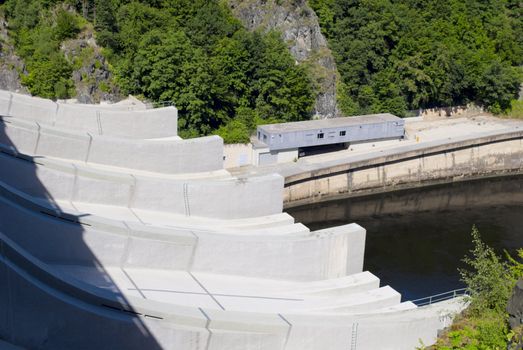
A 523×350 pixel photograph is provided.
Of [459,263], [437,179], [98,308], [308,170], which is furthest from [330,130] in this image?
[98,308]

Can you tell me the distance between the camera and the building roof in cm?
4512

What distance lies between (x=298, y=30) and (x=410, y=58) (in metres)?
7.89

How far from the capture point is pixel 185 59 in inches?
1720

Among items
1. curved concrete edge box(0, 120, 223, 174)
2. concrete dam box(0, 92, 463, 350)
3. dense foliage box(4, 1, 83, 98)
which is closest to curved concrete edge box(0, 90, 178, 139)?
concrete dam box(0, 92, 463, 350)

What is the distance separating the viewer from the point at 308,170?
4406cm

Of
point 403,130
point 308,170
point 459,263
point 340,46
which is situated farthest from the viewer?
point 340,46

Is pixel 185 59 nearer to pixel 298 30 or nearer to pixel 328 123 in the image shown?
pixel 328 123

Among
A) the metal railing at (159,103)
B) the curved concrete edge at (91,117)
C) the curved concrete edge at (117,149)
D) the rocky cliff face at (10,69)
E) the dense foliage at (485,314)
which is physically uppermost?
the rocky cliff face at (10,69)

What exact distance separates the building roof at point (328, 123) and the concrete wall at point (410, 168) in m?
2.29

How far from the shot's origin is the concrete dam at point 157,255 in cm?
2198

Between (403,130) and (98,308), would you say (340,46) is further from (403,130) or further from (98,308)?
(98,308)

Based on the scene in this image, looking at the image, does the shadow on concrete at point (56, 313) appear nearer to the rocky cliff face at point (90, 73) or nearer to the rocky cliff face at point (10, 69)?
the rocky cliff face at point (90, 73)

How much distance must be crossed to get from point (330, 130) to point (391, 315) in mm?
23509

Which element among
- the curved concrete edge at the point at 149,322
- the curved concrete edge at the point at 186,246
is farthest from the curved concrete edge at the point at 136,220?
the curved concrete edge at the point at 149,322
